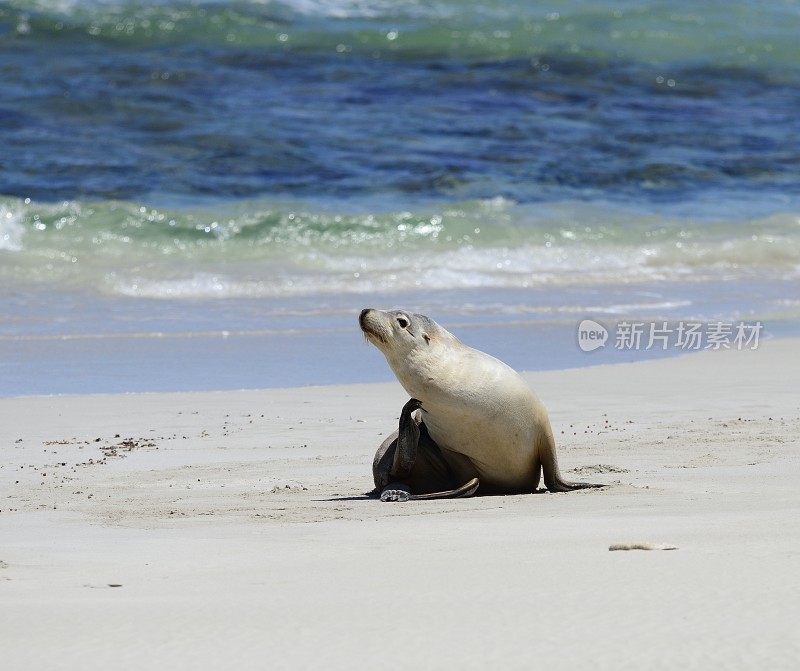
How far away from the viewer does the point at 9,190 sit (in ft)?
58.1

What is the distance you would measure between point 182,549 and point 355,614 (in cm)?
115

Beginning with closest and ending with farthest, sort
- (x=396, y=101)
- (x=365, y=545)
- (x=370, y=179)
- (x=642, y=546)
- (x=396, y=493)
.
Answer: (x=642, y=546) < (x=365, y=545) < (x=396, y=493) < (x=370, y=179) < (x=396, y=101)

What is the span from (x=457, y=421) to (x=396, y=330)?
17.6 inches

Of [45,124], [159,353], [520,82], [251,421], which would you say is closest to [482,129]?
[520,82]

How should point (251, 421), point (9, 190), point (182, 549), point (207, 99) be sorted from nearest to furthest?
1. point (182, 549)
2. point (251, 421)
3. point (9, 190)
4. point (207, 99)

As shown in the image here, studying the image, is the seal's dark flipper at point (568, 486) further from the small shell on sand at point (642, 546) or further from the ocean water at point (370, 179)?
the ocean water at point (370, 179)

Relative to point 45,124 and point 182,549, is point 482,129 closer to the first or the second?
point 45,124

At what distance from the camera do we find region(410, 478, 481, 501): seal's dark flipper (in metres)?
5.56

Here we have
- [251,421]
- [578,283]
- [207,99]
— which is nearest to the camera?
[251,421]

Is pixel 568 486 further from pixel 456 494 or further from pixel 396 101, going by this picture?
pixel 396 101

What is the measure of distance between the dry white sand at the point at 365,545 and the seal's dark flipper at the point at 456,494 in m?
0.13

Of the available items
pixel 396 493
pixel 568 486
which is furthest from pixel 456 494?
pixel 568 486

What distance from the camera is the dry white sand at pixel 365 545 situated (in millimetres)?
2904

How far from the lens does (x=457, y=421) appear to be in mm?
5660
